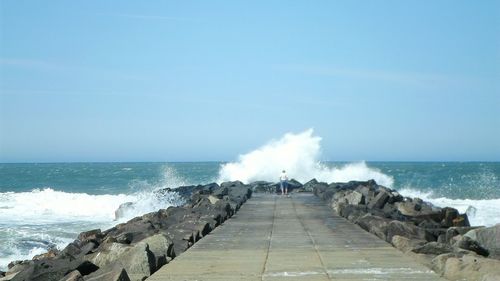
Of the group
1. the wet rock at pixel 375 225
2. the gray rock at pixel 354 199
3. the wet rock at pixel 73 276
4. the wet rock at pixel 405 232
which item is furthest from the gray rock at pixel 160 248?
the gray rock at pixel 354 199

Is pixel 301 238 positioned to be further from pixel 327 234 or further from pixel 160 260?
pixel 160 260

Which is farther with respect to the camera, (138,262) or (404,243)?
(404,243)

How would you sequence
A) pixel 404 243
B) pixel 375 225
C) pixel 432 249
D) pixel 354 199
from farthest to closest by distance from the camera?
pixel 354 199, pixel 375 225, pixel 404 243, pixel 432 249

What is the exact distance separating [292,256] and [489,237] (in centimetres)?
316

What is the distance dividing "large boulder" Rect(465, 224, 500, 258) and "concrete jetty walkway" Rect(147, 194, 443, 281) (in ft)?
4.41

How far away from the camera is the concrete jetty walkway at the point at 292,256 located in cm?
715

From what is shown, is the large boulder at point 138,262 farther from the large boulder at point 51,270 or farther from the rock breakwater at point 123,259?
the large boulder at point 51,270

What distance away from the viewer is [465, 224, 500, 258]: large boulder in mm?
9711

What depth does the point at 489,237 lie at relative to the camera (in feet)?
32.8

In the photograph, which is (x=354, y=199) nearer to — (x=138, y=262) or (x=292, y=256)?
(x=292, y=256)

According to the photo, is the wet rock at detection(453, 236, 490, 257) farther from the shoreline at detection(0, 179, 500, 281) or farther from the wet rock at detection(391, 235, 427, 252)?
the wet rock at detection(391, 235, 427, 252)

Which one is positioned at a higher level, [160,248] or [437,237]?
[160,248]

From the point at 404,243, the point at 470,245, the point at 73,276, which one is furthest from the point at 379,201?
the point at 73,276

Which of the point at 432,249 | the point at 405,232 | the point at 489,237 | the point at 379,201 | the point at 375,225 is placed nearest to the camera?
the point at 432,249
